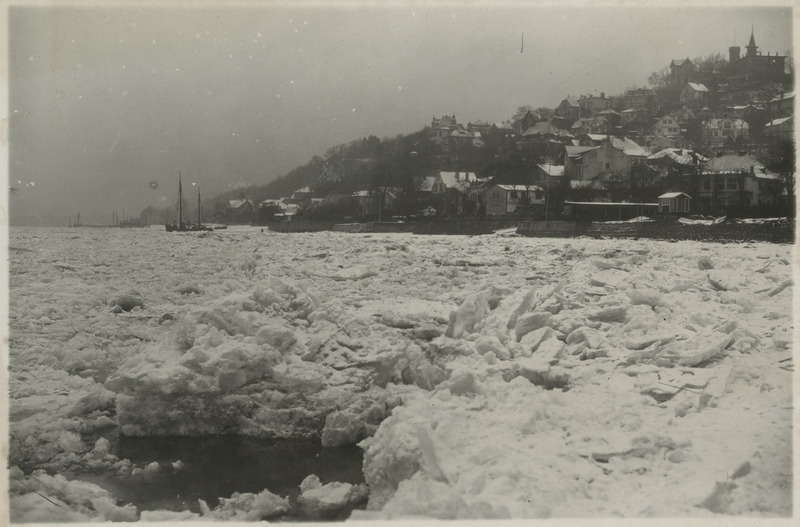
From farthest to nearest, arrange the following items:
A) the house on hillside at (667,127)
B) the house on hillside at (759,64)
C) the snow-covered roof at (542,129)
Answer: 1. the snow-covered roof at (542,129)
2. the house on hillside at (667,127)
3. the house on hillside at (759,64)

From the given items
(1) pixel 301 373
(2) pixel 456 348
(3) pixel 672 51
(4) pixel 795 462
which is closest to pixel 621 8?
(3) pixel 672 51

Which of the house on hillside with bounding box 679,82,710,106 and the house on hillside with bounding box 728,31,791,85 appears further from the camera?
the house on hillside with bounding box 679,82,710,106

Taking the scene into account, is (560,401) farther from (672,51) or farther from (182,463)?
(672,51)

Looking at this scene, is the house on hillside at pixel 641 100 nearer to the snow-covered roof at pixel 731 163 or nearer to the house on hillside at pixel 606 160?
the house on hillside at pixel 606 160

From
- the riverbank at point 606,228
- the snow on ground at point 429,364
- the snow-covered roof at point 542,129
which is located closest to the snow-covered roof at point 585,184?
the riverbank at point 606,228

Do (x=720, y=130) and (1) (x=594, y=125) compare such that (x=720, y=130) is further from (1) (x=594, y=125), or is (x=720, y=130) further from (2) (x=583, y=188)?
(2) (x=583, y=188)

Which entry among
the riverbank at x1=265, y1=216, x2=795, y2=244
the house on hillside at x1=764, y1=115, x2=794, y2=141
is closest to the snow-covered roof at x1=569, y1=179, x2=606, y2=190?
the riverbank at x1=265, y1=216, x2=795, y2=244

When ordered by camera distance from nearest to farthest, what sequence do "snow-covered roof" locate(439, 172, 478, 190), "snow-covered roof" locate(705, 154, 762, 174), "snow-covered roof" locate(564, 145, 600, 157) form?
"snow-covered roof" locate(705, 154, 762, 174)
"snow-covered roof" locate(439, 172, 478, 190)
"snow-covered roof" locate(564, 145, 600, 157)

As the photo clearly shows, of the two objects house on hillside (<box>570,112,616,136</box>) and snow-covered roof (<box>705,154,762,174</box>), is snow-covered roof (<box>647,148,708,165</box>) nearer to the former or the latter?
snow-covered roof (<box>705,154,762,174</box>)
